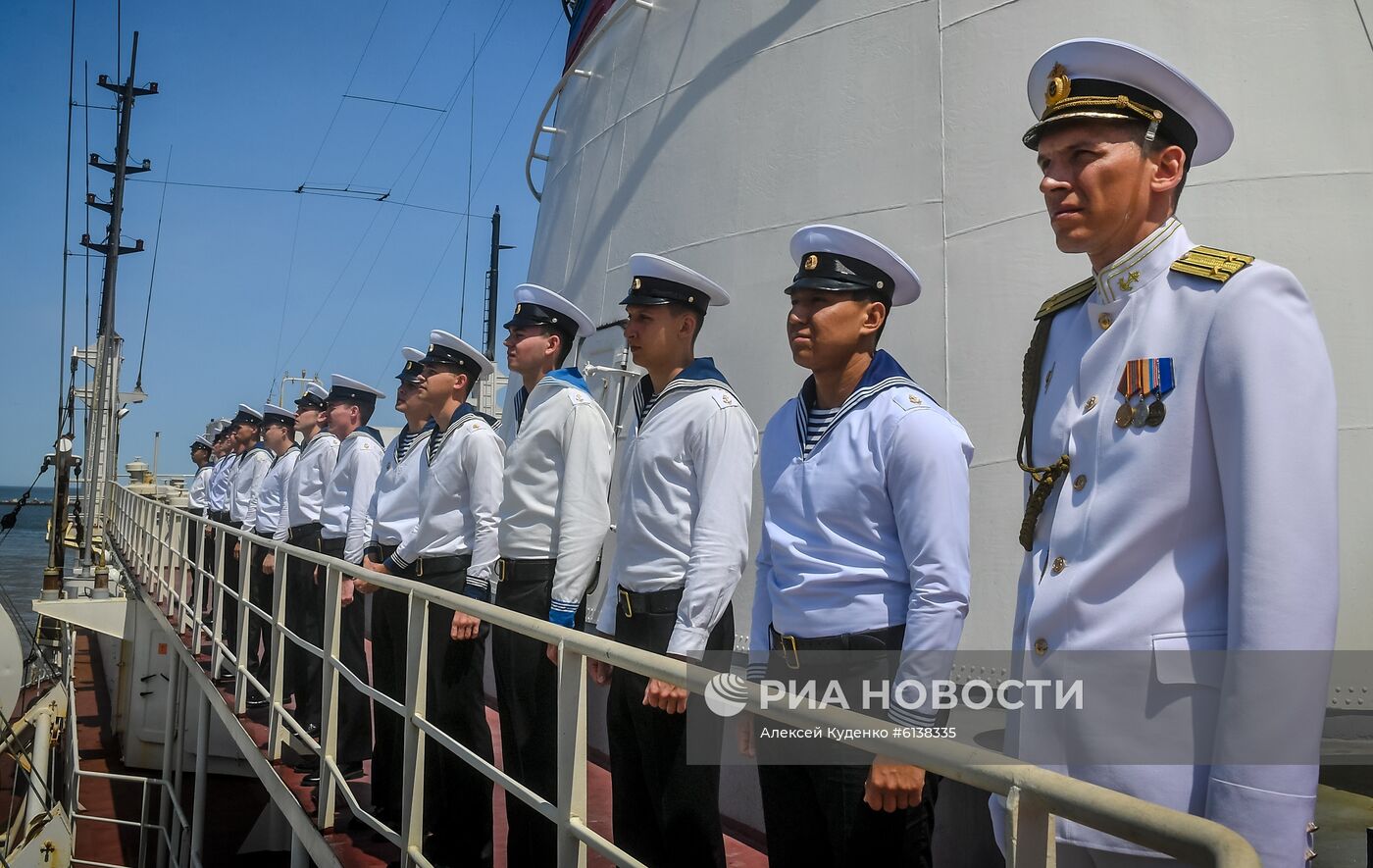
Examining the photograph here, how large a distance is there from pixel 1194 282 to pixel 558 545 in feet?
6.39

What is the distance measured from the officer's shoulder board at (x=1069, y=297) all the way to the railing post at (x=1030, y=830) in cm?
74

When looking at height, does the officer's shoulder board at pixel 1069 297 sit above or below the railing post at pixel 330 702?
above

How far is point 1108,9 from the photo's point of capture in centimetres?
374

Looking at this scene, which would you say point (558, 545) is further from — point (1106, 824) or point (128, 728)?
point (128, 728)

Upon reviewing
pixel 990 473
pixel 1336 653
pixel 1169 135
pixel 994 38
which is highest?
pixel 994 38

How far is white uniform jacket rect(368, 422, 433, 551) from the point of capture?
155 inches

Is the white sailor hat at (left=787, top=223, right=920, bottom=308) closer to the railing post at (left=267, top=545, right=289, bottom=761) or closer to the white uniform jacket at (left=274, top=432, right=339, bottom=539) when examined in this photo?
the railing post at (left=267, top=545, right=289, bottom=761)

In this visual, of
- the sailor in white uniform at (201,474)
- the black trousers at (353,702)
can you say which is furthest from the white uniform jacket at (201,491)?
the black trousers at (353,702)

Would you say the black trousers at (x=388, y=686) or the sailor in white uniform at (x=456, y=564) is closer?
the sailor in white uniform at (x=456, y=564)

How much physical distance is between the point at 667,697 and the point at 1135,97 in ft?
4.30

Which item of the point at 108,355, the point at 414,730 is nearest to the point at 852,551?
the point at 414,730

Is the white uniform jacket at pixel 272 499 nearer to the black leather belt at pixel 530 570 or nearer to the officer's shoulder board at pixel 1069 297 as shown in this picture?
the black leather belt at pixel 530 570

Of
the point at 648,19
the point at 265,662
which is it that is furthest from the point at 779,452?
the point at 265,662

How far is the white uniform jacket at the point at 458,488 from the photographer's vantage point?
3.49m
